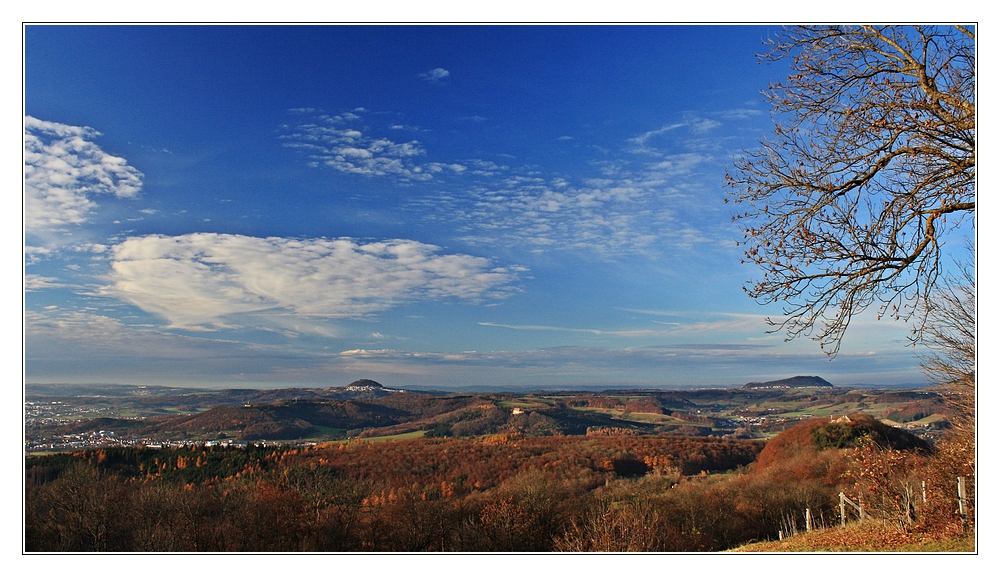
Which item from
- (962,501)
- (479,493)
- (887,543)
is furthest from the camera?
(479,493)

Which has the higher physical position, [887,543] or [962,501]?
[962,501]

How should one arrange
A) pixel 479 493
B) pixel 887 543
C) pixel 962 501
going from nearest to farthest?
1. pixel 962 501
2. pixel 887 543
3. pixel 479 493

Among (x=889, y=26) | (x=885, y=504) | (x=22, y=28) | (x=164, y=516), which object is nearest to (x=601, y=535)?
(x=885, y=504)

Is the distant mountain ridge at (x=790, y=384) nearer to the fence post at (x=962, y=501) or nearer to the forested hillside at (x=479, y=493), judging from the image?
the forested hillside at (x=479, y=493)

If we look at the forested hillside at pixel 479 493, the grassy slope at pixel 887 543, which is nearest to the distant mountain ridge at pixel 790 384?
the forested hillside at pixel 479 493

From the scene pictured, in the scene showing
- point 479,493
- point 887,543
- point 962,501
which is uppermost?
point 962,501

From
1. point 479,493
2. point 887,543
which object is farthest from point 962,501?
point 479,493

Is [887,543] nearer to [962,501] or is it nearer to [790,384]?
[962,501]

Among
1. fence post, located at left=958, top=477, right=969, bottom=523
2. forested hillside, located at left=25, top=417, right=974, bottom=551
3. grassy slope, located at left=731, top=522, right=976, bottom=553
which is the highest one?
fence post, located at left=958, top=477, right=969, bottom=523

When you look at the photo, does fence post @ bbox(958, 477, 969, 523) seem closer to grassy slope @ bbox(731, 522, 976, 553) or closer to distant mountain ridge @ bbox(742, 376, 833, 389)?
grassy slope @ bbox(731, 522, 976, 553)

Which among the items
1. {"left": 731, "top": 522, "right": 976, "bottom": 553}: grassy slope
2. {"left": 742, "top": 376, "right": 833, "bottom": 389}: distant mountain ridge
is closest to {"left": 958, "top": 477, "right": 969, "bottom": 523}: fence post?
{"left": 731, "top": 522, "right": 976, "bottom": 553}: grassy slope

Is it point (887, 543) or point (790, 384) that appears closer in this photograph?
point (887, 543)
